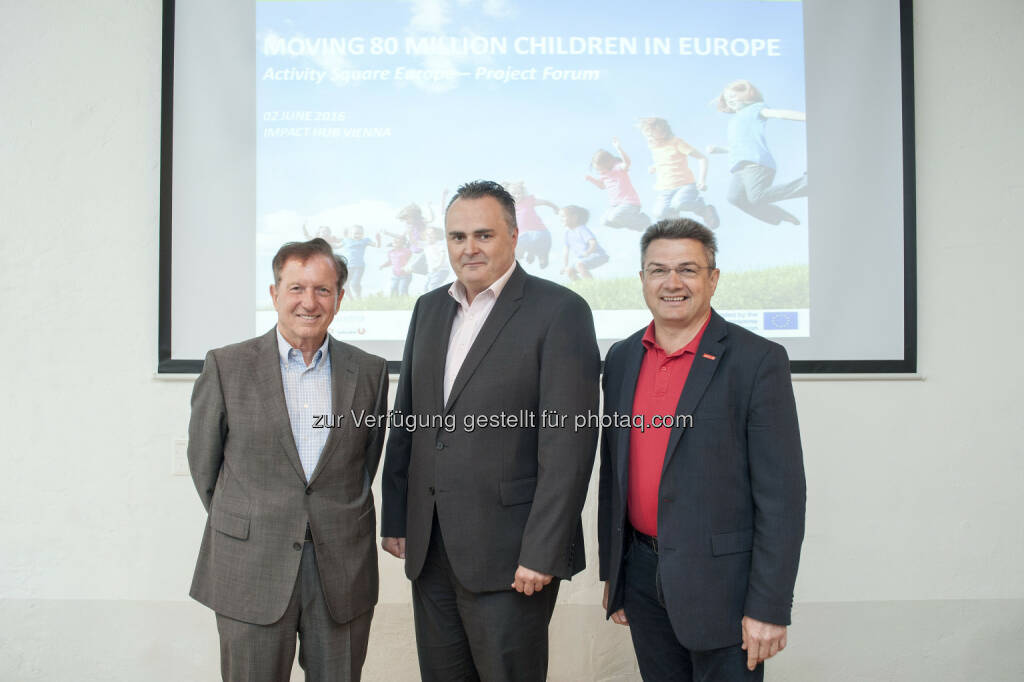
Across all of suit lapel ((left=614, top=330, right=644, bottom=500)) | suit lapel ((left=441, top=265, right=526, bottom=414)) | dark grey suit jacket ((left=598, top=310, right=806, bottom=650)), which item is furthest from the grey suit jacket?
dark grey suit jacket ((left=598, top=310, right=806, bottom=650))

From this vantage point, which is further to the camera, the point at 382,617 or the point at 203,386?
the point at 382,617

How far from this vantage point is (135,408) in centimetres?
264

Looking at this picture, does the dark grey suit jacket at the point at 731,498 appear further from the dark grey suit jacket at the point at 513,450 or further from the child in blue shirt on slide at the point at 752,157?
the child in blue shirt on slide at the point at 752,157

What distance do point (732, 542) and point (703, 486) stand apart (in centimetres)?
15

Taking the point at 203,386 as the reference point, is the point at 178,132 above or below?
above

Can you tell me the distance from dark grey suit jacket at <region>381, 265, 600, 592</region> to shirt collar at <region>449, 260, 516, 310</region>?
0.02 m

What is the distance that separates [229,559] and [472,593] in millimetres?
618

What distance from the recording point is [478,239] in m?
1.64

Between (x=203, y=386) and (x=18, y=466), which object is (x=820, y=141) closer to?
(x=203, y=386)

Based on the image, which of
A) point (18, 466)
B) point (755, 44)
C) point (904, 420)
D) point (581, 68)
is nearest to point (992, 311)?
point (904, 420)

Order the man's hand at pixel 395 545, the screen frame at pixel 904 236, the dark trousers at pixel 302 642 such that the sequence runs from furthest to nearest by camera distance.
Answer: the screen frame at pixel 904 236 < the man's hand at pixel 395 545 < the dark trousers at pixel 302 642

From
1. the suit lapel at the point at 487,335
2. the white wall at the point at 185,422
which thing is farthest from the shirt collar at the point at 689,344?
the white wall at the point at 185,422

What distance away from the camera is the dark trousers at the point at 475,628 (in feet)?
5.08

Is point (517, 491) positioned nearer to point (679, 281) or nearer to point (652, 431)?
point (652, 431)
